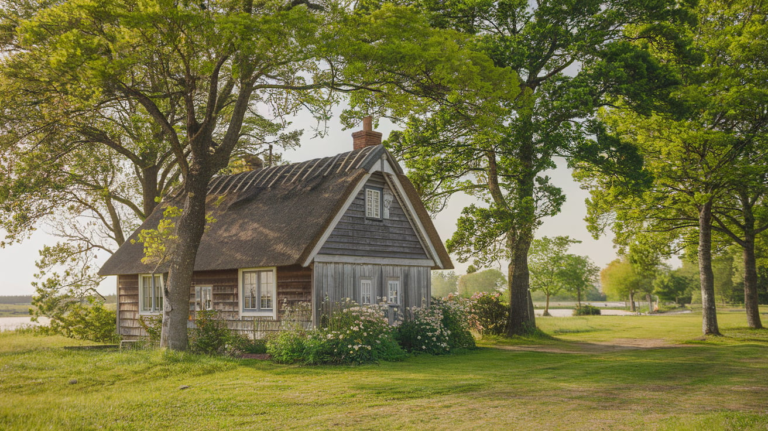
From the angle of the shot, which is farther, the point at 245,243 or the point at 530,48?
the point at 530,48

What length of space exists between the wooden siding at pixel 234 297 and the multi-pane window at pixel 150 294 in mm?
525

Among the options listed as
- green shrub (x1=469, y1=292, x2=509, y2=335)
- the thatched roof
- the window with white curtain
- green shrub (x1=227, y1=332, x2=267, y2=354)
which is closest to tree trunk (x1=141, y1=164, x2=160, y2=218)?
the thatched roof

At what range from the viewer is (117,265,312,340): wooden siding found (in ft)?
62.7

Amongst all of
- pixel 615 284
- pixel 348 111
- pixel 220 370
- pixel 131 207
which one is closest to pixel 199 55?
pixel 348 111

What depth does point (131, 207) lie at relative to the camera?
1340 inches

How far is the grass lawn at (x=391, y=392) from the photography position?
914cm

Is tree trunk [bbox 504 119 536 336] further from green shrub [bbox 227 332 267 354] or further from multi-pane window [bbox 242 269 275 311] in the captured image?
green shrub [bbox 227 332 267 354]

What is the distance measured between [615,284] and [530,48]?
60.2 meters

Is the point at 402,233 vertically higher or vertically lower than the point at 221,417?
higher

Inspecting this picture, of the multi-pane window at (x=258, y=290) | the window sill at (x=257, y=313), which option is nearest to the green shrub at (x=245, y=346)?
the window sill at (x=257, y=313)

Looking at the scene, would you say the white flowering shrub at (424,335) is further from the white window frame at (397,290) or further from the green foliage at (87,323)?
the green foliage at (87,323)

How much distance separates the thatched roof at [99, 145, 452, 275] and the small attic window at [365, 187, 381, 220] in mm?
1002

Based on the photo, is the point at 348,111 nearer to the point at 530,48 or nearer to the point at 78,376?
the point at 530,48

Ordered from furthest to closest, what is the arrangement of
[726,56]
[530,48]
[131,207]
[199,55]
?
[131,207]
[726,56]
[530,48]
[199,55]
